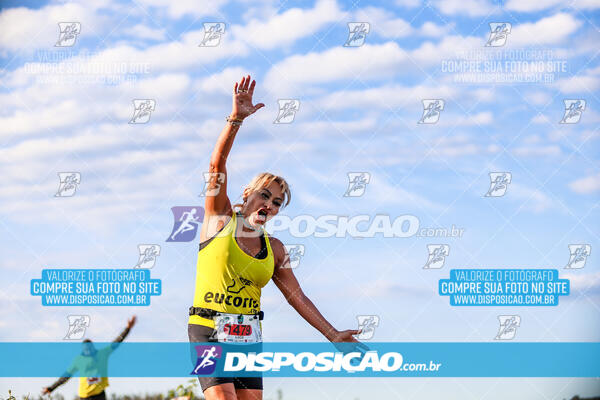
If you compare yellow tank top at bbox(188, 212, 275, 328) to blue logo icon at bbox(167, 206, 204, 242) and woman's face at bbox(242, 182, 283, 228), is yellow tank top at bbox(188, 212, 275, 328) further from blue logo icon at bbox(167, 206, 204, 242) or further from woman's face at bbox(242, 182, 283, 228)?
blue logo icon at bbox(167, 206, 204, 242)

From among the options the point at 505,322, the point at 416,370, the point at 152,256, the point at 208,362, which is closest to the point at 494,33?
the point at 505,322

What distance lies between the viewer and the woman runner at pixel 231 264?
584cm

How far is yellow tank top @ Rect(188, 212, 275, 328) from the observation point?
19.3 feet

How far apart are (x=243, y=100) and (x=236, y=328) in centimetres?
194

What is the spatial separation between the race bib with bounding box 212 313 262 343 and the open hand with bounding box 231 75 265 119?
168 centimetres

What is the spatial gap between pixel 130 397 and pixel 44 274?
2.38 meters

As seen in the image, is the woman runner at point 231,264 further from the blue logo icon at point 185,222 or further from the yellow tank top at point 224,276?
the blue logo icon at point 185,222

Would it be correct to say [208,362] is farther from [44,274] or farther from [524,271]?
[524,271]

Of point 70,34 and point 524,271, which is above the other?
point 70,34

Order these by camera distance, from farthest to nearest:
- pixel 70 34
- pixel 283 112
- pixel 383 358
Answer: pixel 70 34 → pixel 283 112 → pixel 383 358

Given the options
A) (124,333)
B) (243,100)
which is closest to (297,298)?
(243,100)

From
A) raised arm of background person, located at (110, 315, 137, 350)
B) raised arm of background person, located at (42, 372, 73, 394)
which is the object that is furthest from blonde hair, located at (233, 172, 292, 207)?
raised arm of background person, located at (42, 372, 73, 394)

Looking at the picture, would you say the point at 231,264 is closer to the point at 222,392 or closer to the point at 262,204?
the point at 262,204

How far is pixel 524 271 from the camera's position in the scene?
884 cm
